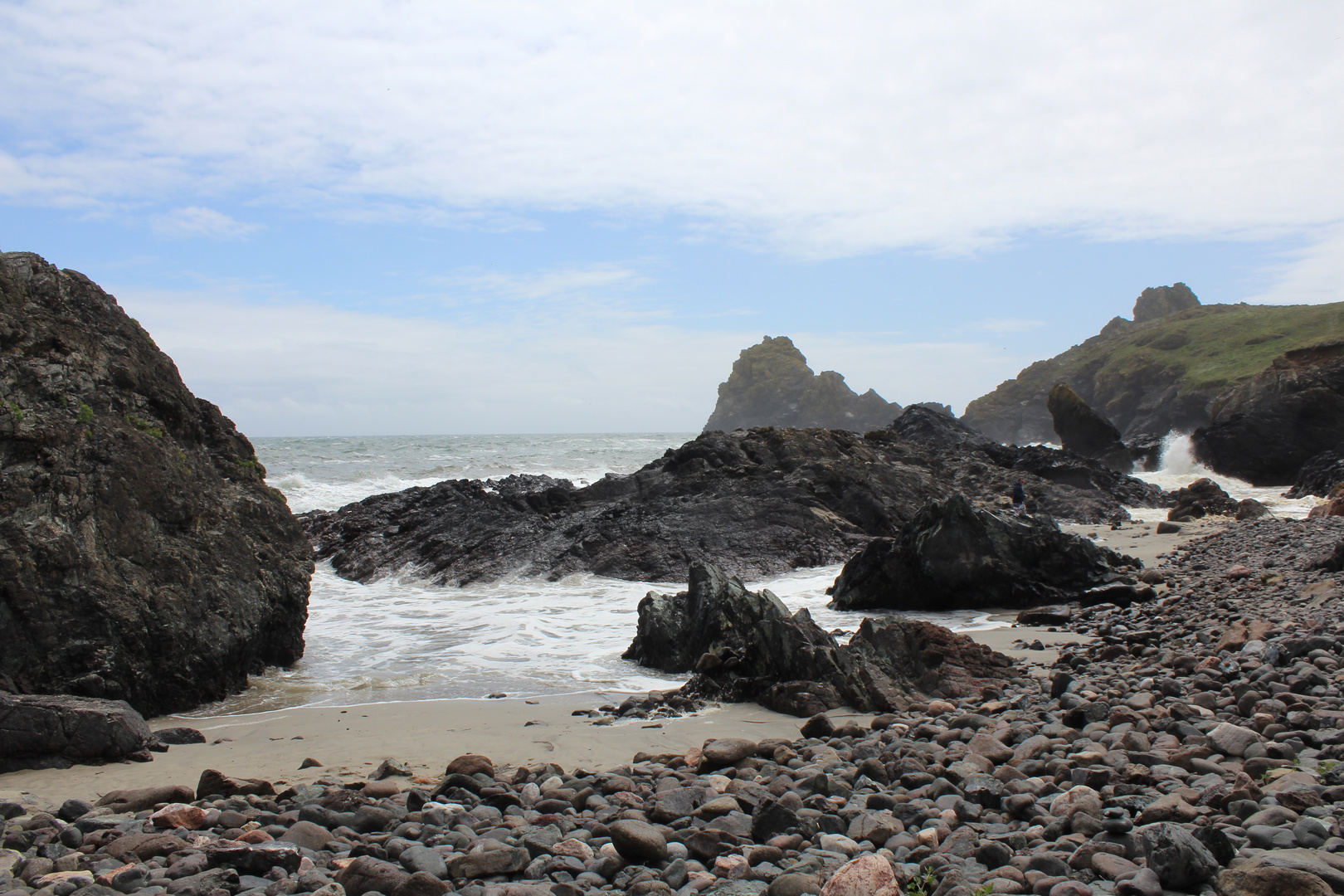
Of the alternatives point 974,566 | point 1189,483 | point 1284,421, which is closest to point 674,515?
point 974,566

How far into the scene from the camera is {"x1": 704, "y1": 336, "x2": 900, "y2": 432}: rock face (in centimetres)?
11262

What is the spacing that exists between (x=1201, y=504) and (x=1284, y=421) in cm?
1776

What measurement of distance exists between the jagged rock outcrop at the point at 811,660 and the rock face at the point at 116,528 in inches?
175

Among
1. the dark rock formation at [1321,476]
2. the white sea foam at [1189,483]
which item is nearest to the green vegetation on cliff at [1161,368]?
the white sea foam at [1189,483]

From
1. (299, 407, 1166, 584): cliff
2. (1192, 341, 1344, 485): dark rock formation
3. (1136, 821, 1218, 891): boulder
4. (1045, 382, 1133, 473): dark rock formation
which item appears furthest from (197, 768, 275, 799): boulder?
(1045, 382, 1133, 473): dark rock formation

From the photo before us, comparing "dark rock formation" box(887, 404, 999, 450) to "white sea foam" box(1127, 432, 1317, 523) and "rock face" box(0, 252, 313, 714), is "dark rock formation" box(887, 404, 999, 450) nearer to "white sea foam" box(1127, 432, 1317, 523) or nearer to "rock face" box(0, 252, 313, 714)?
"white sea foam" box(1127, 432, 1317, 523)

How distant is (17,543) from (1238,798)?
26.0 feet

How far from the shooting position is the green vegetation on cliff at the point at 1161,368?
69688mm

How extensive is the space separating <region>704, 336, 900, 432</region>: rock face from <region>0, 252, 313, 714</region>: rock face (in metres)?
102

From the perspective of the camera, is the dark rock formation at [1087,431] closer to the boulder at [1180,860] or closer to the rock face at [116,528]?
the rock face at [116,528]

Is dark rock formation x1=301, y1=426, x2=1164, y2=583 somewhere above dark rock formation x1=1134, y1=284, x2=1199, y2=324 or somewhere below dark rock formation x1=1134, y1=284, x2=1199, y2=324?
below

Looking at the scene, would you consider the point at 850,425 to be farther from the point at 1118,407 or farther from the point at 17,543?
the point at 17,543

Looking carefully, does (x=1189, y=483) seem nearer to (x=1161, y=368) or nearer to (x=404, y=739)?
(x=404, y=739)

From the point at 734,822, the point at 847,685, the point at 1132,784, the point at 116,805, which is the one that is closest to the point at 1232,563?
the point at 847,685
